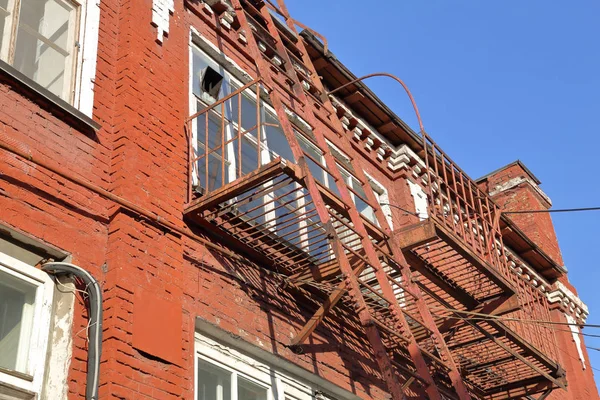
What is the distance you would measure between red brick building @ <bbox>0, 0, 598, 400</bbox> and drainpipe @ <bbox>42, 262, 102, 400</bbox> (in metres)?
0.01

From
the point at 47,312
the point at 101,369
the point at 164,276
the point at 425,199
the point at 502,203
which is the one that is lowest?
the point at 101,369

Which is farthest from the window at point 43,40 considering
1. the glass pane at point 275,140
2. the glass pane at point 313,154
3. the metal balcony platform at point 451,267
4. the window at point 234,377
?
the metal balcony platform at point 451,267

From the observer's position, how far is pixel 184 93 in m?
9.33

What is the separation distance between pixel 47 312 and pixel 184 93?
357 cm

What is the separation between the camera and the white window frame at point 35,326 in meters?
5.89

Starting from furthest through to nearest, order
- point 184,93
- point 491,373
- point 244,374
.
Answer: point 491,373 → point 184,93 → point 244,374

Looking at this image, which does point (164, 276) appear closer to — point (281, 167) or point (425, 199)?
point (281, 167)

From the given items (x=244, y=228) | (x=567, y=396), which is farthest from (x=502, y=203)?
(x=244, y=228)

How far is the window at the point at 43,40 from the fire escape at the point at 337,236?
4.72 feet

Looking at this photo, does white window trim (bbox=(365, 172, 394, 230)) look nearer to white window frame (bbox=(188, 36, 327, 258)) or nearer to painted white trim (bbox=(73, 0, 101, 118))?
white window frame (bbox=(188, 36, 327, 258))

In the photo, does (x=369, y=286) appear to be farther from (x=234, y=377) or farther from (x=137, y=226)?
(x=137, y=226)

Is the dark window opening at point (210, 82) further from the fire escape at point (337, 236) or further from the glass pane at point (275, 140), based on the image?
the glass pane at point (275, 140)

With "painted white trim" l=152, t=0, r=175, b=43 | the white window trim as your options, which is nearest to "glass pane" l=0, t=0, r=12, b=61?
"painted white trim" l=152, t=0, r=175, b=43

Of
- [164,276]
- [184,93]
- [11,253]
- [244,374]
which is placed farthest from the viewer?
[184,93]
